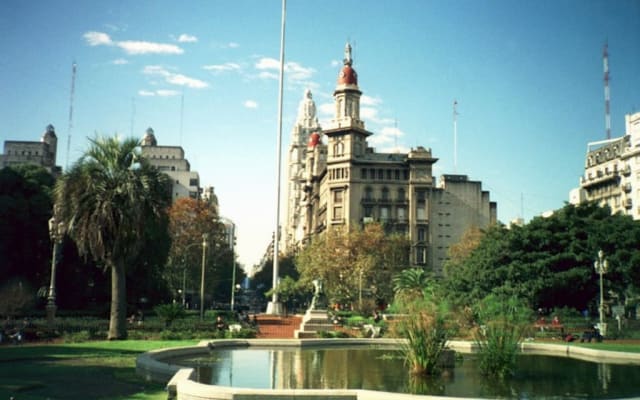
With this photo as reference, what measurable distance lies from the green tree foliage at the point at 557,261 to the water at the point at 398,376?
79.7 ft

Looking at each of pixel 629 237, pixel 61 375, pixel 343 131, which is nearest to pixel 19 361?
pixel 61 375

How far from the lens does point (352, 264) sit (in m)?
71.0

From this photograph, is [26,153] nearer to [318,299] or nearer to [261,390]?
[318,299]

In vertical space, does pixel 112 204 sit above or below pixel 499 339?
above

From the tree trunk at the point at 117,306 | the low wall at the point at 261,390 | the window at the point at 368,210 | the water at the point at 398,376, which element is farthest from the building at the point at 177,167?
the water at the point at 398,376

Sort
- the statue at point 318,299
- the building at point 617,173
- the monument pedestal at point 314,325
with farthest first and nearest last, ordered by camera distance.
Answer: the building at point 617,173 < the statue at point 318,299 < the monument pedestal at point 314,325

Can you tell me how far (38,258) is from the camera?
153ft

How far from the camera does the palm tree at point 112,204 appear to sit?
97.5ft

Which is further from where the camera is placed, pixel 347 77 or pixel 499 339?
pixel 347 77

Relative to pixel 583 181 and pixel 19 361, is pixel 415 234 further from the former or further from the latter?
pixel 19 361

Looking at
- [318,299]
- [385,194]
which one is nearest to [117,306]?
[318,299]

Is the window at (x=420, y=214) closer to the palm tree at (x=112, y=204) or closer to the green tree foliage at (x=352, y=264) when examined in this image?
the green tree foliage at (x=352, y=264)

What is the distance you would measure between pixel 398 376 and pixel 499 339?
9.88ft

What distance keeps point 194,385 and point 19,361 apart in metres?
11.7
